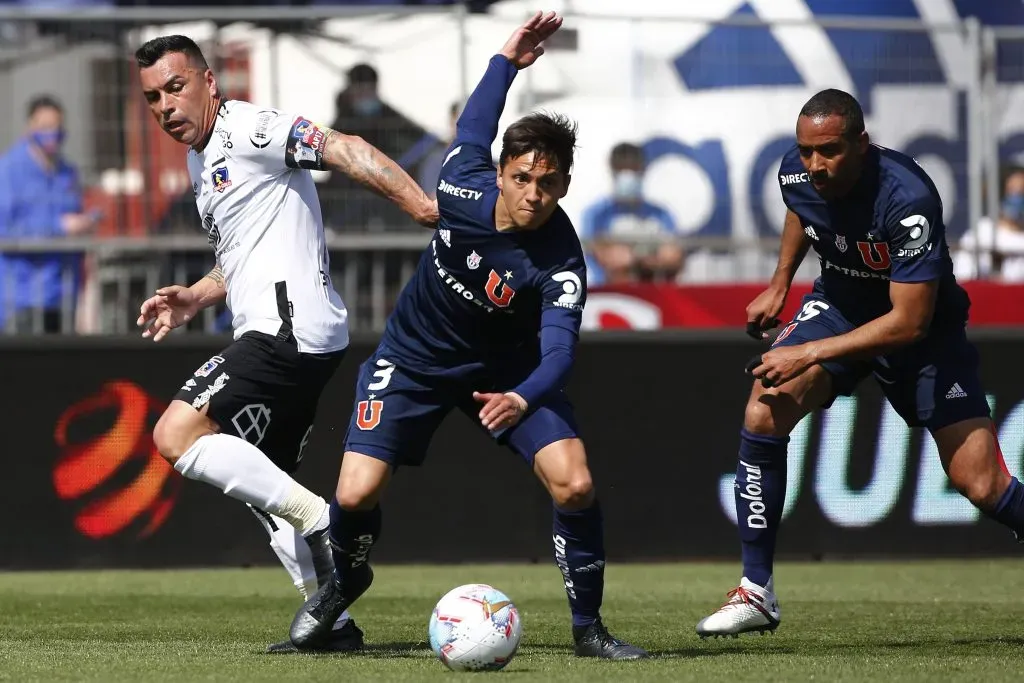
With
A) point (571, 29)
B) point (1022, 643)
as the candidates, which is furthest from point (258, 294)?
point (571, 29)

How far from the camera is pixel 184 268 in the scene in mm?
11070

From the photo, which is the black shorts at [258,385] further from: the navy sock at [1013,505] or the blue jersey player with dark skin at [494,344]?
the navy sock at [1013,505]

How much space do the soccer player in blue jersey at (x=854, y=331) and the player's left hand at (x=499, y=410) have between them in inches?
52.4

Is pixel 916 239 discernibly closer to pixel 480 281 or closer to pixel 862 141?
pixel 862 141

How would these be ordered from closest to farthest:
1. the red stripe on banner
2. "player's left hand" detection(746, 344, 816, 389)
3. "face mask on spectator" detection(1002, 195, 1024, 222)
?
"player's left hand" detection(746, 344, 816, 389) → the red stripe on banner → "face mask on spectator" detection(1002, 195, 1024, 222)

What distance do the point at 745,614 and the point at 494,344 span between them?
5.21 ft

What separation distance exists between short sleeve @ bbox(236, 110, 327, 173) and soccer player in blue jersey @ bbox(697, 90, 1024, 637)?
78.5 inches

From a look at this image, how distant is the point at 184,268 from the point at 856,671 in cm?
640

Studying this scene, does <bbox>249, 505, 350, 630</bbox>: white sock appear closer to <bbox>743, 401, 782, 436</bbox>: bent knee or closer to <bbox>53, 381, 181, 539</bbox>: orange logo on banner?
<bbox>743, 401, 782, 436</bbox>: bent knee

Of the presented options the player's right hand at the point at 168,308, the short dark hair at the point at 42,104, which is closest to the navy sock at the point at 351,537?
the player's right hand at the point at 168,308

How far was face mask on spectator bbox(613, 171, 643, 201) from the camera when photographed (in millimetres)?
11359

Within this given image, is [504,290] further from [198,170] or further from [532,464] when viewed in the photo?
[198,170]

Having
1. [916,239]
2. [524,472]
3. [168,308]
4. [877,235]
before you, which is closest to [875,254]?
[877,235]

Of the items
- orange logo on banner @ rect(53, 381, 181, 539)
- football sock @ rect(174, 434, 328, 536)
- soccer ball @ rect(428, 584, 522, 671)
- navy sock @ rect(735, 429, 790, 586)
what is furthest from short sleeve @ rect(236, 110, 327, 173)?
orange logo on banner @ rect(53, 381, 181, 539)
